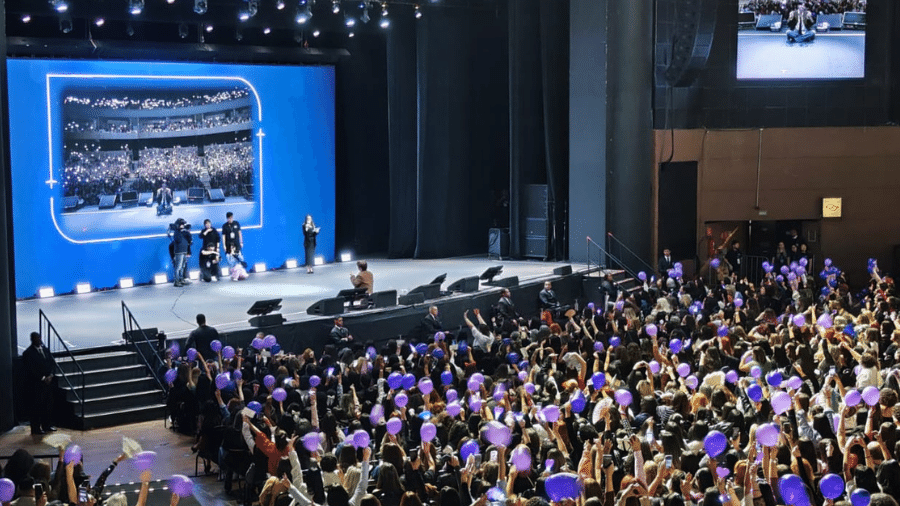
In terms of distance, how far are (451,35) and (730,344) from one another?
1543 centimetres

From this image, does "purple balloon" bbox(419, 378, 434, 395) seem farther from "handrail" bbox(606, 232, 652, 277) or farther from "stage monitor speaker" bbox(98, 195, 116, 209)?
"handrail" bbox(606, 232, 652, 277)

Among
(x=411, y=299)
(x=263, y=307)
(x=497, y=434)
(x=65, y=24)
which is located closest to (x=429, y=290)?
(x=411, y=299)

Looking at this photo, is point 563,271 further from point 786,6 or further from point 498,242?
point 786,6

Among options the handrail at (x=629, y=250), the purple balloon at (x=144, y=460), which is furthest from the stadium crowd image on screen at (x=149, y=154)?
the purple balloon at (x=144, y=460)

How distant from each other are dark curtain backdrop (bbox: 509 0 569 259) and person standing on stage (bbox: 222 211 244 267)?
271 inches

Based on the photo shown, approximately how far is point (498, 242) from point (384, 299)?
Answer: 849 centimetres

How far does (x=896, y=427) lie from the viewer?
32.8ft

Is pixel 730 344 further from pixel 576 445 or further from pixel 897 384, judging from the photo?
pixel 576 445

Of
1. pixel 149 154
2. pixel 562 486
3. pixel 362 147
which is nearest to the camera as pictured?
pixel 562 486

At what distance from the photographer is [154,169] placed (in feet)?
82.7

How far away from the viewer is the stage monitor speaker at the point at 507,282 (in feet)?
77.8

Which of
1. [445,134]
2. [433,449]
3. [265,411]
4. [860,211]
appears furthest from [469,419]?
[860,211]

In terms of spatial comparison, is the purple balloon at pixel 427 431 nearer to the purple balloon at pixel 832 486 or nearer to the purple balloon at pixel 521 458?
the purple balloon at pixel 521 458

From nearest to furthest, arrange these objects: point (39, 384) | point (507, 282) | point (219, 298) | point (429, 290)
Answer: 1. point (39, 384)
2. point (429, 290)
3. point (219, 298)
4. point (507, 282)
